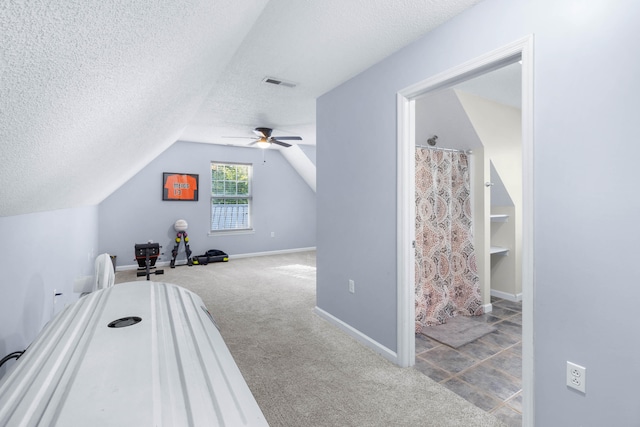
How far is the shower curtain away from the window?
173 inches

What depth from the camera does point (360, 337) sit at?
2.60 metres

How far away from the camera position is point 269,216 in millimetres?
6754

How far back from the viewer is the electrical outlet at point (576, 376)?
130 cm

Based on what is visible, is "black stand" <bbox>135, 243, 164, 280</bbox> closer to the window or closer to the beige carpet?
the beige carpet

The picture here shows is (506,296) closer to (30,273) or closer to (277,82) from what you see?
(277,82)

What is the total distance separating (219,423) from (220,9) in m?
1.35

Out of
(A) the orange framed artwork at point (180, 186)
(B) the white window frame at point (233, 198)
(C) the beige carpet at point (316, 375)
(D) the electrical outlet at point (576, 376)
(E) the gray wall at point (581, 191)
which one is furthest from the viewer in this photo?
(B) the white window frame at point (233, 198)

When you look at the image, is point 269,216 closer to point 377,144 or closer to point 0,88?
point 377,144

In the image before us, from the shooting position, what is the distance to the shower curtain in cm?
299

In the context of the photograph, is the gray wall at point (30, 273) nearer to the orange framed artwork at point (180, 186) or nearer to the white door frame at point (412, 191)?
the white door frame at point (412, 191)

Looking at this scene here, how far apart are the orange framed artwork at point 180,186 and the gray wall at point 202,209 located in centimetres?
8

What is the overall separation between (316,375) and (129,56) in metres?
2.08

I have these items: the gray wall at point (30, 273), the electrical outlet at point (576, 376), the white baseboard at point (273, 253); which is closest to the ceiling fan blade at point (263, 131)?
the gray wall at point (30, 273)

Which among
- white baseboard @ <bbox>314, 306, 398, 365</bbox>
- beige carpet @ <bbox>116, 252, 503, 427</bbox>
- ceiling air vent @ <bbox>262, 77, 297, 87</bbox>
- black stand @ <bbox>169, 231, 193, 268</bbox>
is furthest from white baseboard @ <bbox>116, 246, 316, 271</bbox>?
ceiling air vent @ <bbox>262, 77, 297, 87</bbox>
